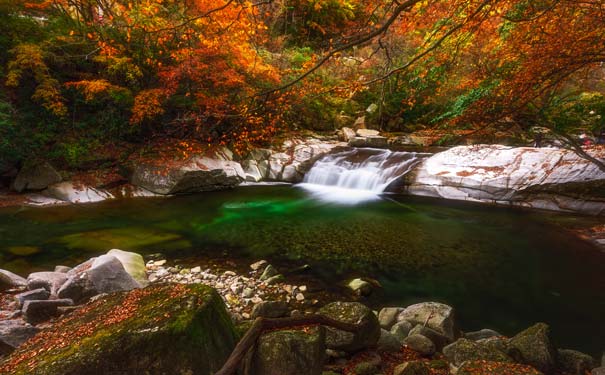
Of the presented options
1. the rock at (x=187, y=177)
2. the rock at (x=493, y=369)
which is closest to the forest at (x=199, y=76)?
the rock at (x=187, y=177)

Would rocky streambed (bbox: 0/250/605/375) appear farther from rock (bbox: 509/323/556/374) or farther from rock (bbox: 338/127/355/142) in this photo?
rock (bbox: 338/127/355/142)

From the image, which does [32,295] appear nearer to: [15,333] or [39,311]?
[39,311]

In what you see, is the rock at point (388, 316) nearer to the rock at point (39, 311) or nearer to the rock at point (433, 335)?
the rock at point (433, 335)

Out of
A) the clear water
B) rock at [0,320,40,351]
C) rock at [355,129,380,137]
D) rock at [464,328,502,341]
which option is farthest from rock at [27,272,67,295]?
rock at [355,129,380,137]

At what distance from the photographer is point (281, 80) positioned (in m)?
13.5

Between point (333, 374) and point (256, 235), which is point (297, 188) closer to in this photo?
point (256, 235)

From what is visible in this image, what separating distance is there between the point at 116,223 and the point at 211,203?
2.93 metres

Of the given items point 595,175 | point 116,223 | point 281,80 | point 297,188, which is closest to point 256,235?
point 116,223

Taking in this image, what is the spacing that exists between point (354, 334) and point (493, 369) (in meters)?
1.15

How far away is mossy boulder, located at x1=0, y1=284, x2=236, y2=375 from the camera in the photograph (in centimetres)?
195

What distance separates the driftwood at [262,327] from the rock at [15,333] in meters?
2.24

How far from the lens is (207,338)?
2244 mm

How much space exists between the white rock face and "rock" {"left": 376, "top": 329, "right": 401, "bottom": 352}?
8752mm

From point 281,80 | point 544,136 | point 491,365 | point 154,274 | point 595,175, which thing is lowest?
point 154,274
